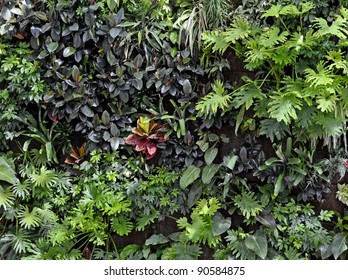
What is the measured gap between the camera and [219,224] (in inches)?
119

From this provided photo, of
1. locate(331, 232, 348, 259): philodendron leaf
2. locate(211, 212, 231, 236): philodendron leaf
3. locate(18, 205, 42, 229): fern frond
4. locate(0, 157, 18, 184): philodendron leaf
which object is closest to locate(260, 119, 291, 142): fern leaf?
locate(211, 212, 231, 236): philodendron leaf

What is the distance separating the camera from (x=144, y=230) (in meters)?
3.27

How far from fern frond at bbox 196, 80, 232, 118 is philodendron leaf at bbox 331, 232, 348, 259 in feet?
3.98

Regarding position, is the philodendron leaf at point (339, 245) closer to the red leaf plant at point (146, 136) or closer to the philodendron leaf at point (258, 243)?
the philodendron leaf at point (258, 243)

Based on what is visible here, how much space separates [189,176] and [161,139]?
35cm

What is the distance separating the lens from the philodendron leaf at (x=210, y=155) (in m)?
3.06

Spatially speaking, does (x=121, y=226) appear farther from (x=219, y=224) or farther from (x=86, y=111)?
(x=86, y=111)

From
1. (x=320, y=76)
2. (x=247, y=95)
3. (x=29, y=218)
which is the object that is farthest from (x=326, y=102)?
(x=29, y=218)

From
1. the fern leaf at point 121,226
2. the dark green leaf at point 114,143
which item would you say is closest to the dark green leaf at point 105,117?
the dark green leaf at point 114,143

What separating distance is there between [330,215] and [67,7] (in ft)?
8.06

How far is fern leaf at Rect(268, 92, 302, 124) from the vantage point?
2.72 meters

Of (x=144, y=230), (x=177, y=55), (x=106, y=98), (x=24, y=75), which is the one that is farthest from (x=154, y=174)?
(x=24, y=75)
